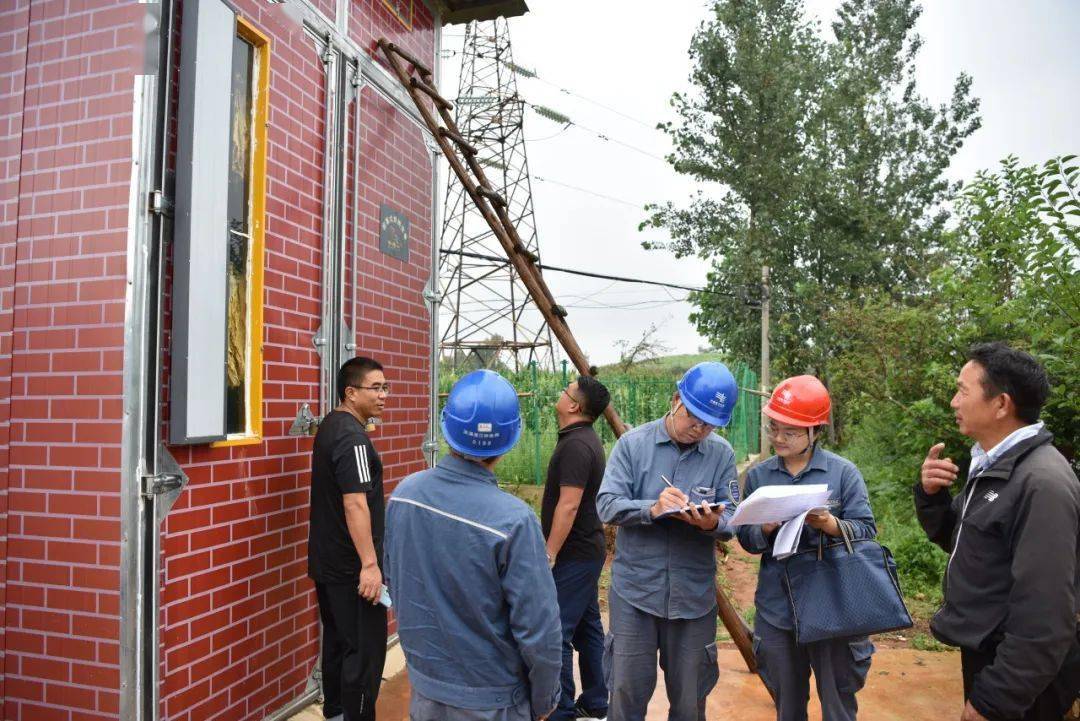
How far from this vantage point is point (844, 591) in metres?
2.70

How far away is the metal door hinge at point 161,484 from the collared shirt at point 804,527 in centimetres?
234

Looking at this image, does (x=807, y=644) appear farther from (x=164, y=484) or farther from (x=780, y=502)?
(x=164, y=484)

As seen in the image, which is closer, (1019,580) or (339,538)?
(1019,580)

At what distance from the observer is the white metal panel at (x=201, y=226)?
2.84 m

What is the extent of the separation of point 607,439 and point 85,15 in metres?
11.4

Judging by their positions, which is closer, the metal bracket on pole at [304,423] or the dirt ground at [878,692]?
the metal bracket on pole at [304,423]

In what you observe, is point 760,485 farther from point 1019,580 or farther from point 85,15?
point 85,15

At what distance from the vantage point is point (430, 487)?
214 centimetres

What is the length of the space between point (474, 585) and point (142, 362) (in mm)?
1617

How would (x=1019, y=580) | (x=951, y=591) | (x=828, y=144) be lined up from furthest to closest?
(x=828, y=144) → (x=951, y=591) → (x=1019, y=580)

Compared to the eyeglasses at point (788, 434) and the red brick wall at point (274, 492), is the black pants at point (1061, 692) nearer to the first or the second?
the eyeglasses at point (788, 434)

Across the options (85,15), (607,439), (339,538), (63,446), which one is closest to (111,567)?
(63,446)

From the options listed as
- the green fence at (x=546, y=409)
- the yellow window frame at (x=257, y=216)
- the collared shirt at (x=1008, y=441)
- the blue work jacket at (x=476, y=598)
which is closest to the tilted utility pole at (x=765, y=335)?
the green fence at (x=546, y=409)

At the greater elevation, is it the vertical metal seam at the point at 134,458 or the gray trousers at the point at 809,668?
the vertical metal seam at the point at 134,458
